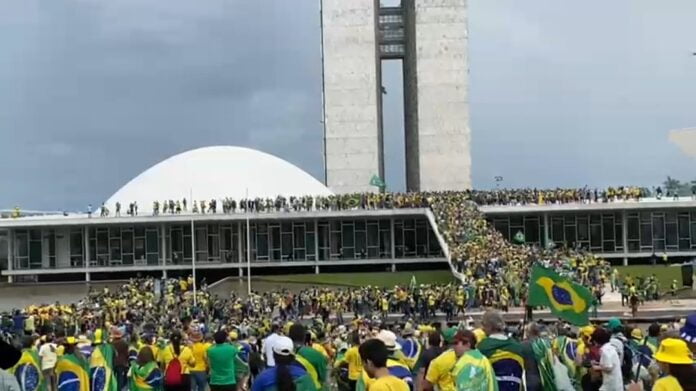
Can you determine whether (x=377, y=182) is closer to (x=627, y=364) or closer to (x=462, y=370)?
(x=627, y=364)

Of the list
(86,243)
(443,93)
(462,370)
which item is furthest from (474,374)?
(443,93)

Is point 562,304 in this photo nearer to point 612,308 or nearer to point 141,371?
point 141,371

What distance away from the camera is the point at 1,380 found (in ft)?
18.5

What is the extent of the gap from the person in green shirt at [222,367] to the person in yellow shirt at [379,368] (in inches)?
179

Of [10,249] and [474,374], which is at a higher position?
[474,374]

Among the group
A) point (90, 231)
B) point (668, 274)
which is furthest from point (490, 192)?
point (90, 231)

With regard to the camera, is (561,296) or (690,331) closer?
(690,331)

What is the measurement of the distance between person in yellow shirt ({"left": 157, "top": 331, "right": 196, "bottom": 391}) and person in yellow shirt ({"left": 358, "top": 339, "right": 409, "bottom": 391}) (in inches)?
203

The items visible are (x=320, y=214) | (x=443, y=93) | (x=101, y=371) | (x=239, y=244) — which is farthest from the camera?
(x=443, y=93)

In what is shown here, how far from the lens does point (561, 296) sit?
37.7 ft

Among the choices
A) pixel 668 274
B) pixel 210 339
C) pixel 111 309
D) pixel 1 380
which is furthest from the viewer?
pixel 668 274

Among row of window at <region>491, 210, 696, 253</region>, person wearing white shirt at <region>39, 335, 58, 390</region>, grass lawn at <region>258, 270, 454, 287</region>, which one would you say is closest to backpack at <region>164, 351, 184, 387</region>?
person wearing white shirt at <region>39, 335, 58, 390</region>

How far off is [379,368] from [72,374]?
4.99 m

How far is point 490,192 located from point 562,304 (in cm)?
4487
